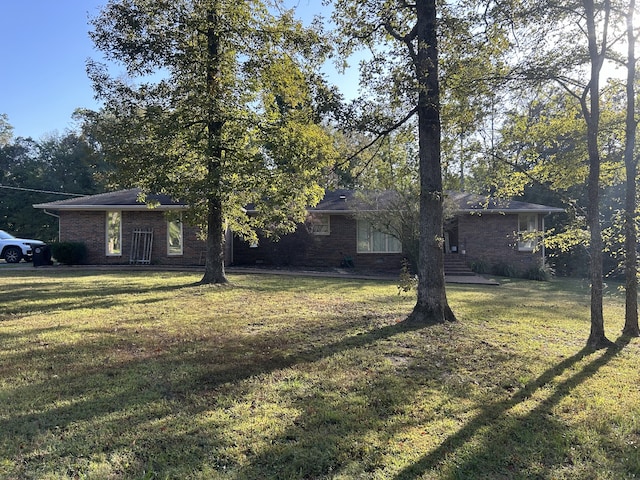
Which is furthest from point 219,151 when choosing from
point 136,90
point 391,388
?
point 391,388

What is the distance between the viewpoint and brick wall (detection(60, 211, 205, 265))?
1869 centimetres

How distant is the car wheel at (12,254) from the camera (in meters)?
20.0

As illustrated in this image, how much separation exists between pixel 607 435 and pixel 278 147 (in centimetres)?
923

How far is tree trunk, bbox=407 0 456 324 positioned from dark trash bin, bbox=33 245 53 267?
16.8 meters

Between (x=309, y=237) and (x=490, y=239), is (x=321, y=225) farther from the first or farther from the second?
(x=490, y=239)

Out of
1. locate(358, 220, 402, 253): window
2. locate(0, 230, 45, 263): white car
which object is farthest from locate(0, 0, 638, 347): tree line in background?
locate(0, 230, 45, 263): white car

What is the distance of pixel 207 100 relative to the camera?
10.4m

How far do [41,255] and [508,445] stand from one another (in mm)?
19712

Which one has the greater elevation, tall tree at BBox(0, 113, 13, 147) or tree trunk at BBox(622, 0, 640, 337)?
tall tree at BBox(0, 113, 13, 147)

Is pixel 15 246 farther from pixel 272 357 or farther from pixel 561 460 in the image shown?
pixel 561 460

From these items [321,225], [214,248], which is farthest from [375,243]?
[214,248]

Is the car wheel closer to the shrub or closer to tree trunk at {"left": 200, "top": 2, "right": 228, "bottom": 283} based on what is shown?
the shrub

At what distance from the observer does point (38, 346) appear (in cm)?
580

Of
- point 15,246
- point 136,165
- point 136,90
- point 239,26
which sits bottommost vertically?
point 15,246
